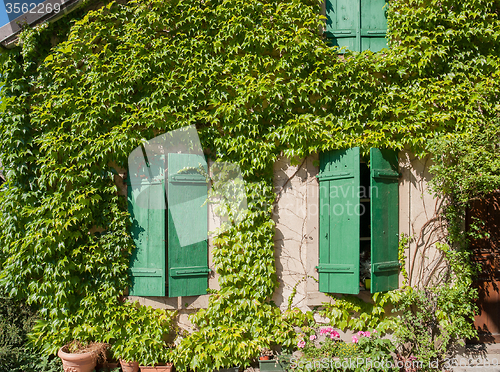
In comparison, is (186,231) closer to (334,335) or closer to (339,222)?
(339,222)

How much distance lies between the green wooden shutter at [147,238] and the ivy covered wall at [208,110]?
0.49ft

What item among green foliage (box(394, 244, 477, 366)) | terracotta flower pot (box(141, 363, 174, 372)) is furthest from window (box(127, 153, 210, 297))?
green foliage (box(394, 244, 477, 366))

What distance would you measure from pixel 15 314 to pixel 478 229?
20.1 ft

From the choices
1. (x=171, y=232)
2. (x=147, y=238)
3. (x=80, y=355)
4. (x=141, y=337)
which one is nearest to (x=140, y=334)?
(x=141, y=337)

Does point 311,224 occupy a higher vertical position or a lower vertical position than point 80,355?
higher

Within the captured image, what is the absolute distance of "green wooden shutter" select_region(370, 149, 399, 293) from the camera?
4.10 m

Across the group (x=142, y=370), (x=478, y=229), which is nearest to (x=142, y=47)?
(x=142, y=370)

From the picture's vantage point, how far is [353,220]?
13.3 ft

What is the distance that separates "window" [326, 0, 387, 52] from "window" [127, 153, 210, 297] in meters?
2.70

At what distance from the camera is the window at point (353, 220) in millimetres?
4051

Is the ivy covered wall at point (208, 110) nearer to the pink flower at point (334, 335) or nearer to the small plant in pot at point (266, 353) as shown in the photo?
the small plant in pot at point (266, 353)

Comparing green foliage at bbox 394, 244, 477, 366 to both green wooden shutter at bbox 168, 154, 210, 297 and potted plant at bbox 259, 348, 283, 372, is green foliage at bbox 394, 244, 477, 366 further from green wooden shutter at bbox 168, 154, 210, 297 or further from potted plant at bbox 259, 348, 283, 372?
green wooden shutter at bbox 168, 154, 210, 297

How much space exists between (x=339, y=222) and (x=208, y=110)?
2.30 metres

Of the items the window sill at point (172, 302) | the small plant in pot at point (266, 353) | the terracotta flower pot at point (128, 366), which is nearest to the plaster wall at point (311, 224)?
the small plant in pot at point (266, 353)
